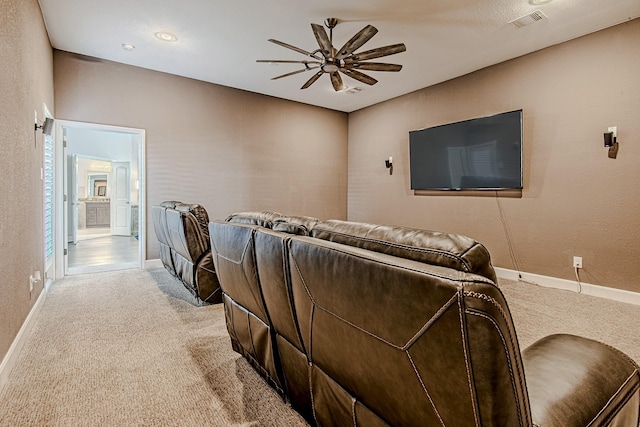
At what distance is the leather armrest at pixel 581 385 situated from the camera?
85 centimetres

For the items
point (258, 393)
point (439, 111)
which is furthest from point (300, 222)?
point (439, 111)

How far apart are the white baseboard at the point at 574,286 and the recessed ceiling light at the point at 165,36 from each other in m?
5.08

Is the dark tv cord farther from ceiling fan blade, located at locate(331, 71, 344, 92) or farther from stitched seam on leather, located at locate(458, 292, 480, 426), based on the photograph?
stitched seam on leather, located at locate(458, 292, 480, 426)

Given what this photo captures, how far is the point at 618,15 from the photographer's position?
3.37m

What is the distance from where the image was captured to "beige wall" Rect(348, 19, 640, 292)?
350 centimetres

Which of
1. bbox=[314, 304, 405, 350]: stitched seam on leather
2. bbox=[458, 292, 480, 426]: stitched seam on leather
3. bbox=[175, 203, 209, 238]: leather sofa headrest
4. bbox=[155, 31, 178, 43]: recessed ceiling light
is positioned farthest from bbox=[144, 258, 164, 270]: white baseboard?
bbox=[458, 292, 480, 426]: stitched seam on leather

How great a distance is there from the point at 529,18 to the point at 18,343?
5.22 metres

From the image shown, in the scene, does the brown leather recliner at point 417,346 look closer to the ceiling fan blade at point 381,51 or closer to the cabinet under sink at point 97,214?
the ceiling fan blade at point 381,51

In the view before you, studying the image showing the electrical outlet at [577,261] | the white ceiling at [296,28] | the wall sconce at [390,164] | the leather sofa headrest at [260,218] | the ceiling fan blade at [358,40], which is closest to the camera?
the leather sofa headrest at [260,218]

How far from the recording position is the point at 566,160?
393cm

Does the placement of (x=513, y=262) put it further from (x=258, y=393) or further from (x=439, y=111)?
(x=258, y=393)

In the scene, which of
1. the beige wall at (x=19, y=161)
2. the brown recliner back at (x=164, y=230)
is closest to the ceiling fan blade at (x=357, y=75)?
the brown recliner back at (x=164, y=230)

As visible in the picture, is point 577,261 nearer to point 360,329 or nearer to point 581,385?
point 581,385

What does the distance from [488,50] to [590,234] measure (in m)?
2.51
